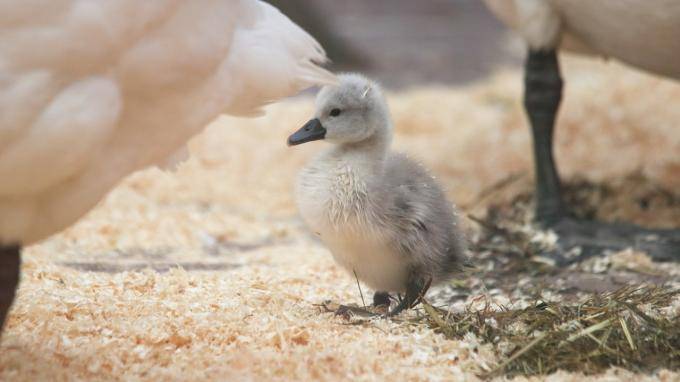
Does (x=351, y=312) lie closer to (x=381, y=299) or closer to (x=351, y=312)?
(x=351, y=312)

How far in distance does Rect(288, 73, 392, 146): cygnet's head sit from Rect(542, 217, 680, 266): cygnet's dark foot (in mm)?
980

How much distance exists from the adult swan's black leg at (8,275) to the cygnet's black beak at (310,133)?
3.04 ft

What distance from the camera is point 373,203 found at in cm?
238

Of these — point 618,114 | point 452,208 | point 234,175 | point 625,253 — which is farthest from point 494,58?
point 452,208

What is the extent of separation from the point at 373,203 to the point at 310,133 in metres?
Result: 0.27

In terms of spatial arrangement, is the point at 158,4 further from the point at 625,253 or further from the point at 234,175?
the point at 234,175

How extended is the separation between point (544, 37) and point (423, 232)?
1.35 metres

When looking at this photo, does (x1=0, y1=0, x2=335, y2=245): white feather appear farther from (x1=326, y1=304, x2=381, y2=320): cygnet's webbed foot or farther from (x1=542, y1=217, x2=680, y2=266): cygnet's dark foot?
(x1=542, y1=217, x2=680, y2=266): cygnet's dark foot

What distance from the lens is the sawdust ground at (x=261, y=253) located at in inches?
77.4

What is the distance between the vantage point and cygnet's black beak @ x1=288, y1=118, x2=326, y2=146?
8.14 ft

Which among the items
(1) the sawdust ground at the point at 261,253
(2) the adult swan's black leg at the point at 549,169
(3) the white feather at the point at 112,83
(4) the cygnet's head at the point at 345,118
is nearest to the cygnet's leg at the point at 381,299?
(1) the sawdust ground at the point at 261,253

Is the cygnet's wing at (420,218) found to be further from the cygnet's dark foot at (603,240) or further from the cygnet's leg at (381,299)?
the cygnet's dark foot at (603,240)

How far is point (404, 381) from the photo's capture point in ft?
6.28

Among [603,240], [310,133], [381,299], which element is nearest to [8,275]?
[310,133]
